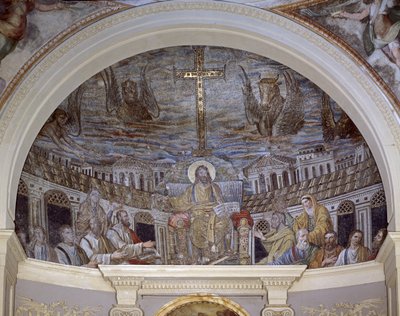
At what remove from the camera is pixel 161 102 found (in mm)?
23031

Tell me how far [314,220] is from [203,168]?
2523mm

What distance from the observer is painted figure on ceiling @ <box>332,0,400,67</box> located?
20172 mm

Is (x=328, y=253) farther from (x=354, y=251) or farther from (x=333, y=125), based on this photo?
(x=333, y=125)

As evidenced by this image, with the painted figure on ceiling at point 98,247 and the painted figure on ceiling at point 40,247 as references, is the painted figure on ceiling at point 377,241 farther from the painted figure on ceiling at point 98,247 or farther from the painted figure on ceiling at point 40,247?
the painted figure on ceiling at point 40,247

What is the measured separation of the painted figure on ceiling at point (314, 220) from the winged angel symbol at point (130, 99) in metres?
3.48

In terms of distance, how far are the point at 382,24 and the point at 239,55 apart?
321 cm

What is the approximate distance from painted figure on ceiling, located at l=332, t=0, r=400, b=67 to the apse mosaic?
7.30ft

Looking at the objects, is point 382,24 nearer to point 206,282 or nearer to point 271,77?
point 271,77

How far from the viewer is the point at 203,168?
920 inches

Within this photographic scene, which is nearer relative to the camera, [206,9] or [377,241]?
[206,9]

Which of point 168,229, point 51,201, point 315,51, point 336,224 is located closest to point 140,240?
point 168,229

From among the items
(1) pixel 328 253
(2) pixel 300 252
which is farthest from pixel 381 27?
(2) pixel 300 252

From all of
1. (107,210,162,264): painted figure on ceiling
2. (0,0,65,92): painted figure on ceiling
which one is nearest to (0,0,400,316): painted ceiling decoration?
(107,210,162,264): painted figure on ceiling

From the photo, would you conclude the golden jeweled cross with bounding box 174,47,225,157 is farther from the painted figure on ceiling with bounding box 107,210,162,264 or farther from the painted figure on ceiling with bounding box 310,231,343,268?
the painted figure on ceiling with bounding box 310,231,343,268
